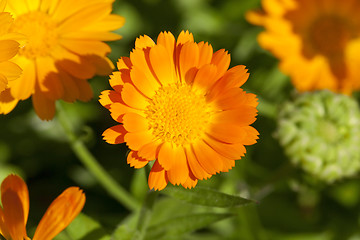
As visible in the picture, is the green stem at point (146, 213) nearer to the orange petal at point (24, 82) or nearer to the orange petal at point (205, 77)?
the orange petal at point (205, 77)

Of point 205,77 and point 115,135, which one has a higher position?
point 205,77

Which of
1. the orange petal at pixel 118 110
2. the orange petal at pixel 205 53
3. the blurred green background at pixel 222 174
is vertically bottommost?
the blurred green background at pixel 222 174

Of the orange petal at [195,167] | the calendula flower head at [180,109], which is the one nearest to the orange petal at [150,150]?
the calendula flower head at [180,109]

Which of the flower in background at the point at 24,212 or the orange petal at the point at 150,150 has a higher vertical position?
the orange petal at the point at 150,150

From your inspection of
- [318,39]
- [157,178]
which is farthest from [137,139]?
[318,39]

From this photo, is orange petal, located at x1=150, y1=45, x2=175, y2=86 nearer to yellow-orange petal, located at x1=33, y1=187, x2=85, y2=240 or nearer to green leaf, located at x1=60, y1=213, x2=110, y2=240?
yellow-orange petal, located at x1=33, y1=187, x2=85, y2=240

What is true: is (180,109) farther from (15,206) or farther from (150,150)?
(15,206)

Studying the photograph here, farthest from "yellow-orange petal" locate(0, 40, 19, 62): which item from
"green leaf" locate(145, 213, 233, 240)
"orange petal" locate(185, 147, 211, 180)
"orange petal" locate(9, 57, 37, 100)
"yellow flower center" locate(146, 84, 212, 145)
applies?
"green leaf" locate(145, 213, 233, 240)
